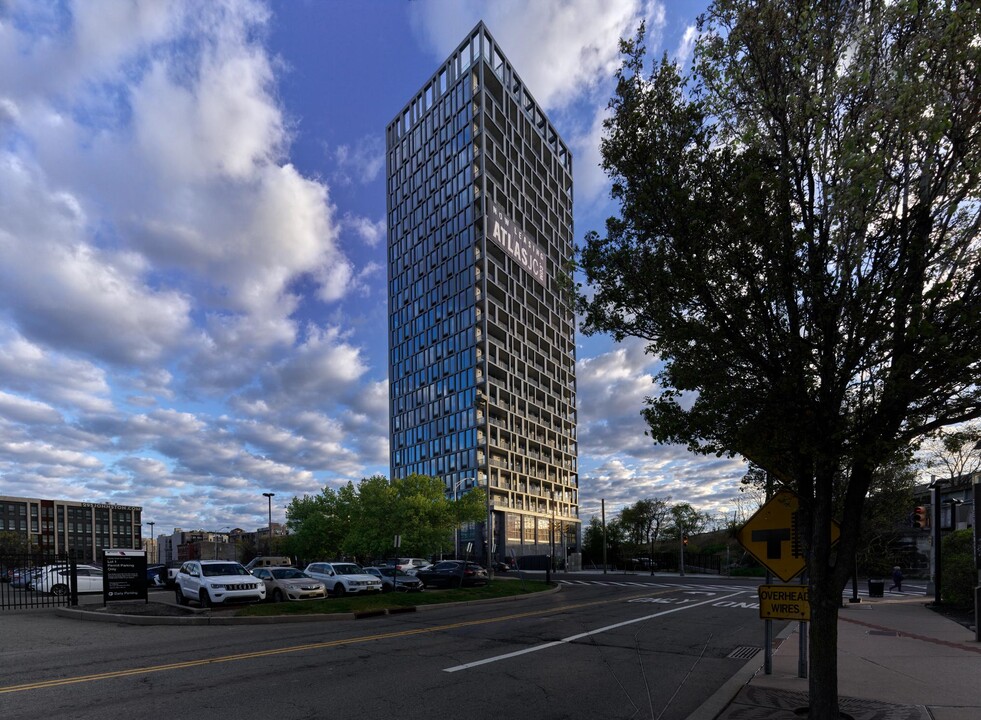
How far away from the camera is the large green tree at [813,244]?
5652 millimetres

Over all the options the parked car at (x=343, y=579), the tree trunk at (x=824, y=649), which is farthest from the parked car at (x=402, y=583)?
the tree trunk at (x=824, y=649)

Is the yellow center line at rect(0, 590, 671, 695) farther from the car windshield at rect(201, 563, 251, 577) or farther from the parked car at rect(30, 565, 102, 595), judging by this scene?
the parked car at rect(30, 565, 102, 595)

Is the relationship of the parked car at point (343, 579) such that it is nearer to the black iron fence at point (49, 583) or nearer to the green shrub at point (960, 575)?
the black iron fence at point (49, 583)

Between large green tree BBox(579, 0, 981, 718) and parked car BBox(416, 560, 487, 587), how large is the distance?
28261 millimetres

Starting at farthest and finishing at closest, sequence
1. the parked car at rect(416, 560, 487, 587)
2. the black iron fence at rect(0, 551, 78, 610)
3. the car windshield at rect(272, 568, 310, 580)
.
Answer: the parked car at rect(416, 560, 487, 587)
the car windshield at rect(272, 568, 310, 580)
the black iron fence at rect(0, 551, 78, 610)

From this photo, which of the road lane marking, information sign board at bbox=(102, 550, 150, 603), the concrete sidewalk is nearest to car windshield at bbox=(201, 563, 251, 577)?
information sign board at bbox=(102, 550, 150, 603)

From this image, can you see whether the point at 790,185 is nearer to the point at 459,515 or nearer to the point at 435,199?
the point at 459,515

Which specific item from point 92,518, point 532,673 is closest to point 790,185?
point 532,673

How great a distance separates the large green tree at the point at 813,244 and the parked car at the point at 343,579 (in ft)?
72.0

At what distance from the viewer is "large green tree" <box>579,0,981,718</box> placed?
565 cm

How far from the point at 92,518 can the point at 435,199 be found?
119 metres

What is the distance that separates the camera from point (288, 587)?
21.9 m

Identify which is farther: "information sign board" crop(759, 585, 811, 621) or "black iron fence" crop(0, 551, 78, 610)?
"black iron fence" crop(0, 551, 78, 610)

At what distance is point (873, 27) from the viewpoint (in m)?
5.90
